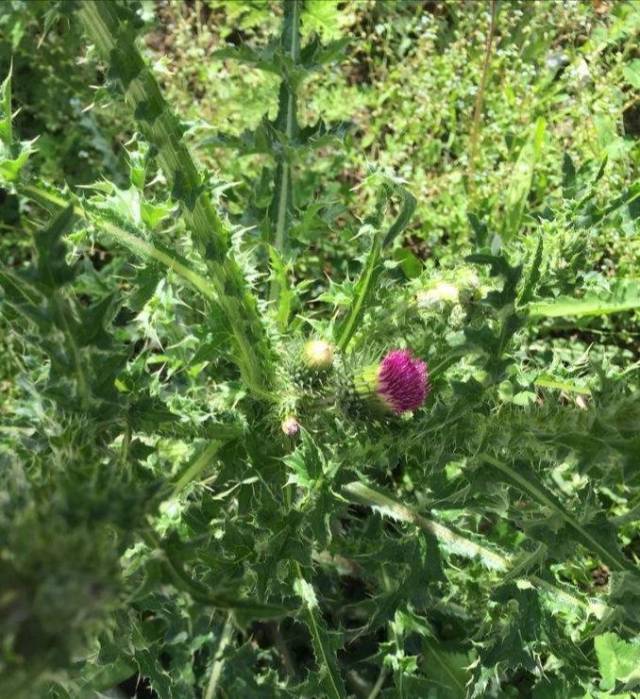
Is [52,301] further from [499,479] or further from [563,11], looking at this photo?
[563,11]

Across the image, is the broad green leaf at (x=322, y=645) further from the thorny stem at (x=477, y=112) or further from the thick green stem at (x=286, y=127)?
the thorny stem at (x=477, y=112)

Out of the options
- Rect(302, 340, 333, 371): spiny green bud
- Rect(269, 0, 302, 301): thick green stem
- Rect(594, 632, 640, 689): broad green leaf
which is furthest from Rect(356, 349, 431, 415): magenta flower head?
Rect(594, 632, 640, 689): broad green leaf

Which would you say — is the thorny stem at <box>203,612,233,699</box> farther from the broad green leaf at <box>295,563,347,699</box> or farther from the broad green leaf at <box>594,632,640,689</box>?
the broad green leaf at <box>594,632,640,689</box>

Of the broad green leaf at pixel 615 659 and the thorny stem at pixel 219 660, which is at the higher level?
the broad green leaf at pixel 615 659

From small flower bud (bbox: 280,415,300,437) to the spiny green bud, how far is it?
167 millimetres

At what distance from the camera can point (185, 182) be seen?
2.02m

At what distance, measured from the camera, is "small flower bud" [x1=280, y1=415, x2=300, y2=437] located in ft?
7.39

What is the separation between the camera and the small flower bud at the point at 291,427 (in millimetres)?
2252

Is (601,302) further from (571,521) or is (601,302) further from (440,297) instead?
(571,521)

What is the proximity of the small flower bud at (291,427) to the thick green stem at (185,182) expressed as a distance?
0.16 meters

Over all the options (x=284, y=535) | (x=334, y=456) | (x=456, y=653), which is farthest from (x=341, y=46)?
(x=456, y=653)

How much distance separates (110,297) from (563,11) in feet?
10.0

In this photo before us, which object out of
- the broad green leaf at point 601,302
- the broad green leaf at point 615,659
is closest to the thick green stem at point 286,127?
the broad green leaf at point 601,302

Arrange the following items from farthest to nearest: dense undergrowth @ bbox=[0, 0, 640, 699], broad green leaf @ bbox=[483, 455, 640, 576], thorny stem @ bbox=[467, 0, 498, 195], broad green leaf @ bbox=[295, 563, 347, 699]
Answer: thorny stem @ bbox=[467, 0, 498, 195] → broad green leaf @ bbox=[295, 563, 347, 699] → broad green leaf @ bbox=[483, 455, 640, 576] → dense undergrowth @ bbox=[0, 0, 640, 699]
